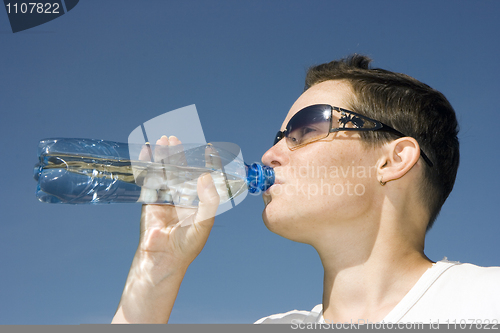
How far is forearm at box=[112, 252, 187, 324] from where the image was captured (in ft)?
9.80

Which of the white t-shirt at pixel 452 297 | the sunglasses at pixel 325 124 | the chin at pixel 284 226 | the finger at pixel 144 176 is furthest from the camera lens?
the finger at pixel 144 176

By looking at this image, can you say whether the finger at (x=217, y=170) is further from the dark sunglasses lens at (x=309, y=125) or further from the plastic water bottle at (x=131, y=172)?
the dark sunglasses lens at (x=309, y=125)

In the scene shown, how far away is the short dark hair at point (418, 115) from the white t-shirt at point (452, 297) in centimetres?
64

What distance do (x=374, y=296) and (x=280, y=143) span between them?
1278 millimetres

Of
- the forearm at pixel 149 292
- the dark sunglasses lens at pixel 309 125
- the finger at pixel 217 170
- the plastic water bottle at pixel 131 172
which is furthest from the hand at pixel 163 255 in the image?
the dark sunglasses lens at pixel 309 125

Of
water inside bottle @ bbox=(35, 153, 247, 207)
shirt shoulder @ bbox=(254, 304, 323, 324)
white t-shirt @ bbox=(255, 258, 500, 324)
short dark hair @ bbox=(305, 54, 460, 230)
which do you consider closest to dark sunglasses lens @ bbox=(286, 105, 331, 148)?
short dark hair @ bbox=(305, 54, 460, 230)

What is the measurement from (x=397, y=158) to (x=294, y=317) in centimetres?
150

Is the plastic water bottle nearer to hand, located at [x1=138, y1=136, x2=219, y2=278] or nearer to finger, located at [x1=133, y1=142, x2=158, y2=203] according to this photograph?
finger, located at [x1=133, y1=142, x2=158, y2=203]

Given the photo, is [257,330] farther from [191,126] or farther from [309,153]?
[191,126]

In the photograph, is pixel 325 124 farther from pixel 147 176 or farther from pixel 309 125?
pixel 147 176

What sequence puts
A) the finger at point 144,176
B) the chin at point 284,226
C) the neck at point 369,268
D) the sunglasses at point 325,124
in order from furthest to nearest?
the finger at point 144,176
the sunglasses at point 325,124
the chin at point 284,226
the neck at point 369,268

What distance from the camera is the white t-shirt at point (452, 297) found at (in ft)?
7.10

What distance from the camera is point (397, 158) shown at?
9.37ft

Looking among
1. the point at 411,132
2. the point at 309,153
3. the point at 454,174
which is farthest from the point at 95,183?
the point at 454,174
